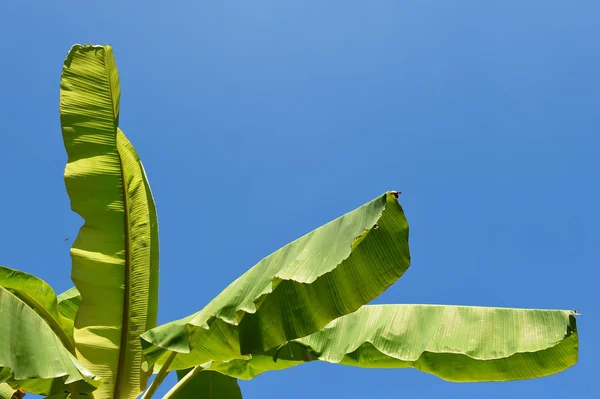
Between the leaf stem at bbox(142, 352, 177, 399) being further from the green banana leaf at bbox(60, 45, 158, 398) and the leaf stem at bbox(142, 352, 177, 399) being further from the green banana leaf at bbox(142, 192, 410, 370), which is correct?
the green banana leaf at bbox(142, 192, 410, 370)

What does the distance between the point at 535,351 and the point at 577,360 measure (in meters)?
0.30

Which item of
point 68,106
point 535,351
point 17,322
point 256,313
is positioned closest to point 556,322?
point 535,351

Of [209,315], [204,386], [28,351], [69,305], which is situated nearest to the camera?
[28,351]

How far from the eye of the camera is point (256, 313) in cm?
233

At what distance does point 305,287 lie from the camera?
2227mm

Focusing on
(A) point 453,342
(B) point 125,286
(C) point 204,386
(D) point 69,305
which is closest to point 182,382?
(C) point 204,386

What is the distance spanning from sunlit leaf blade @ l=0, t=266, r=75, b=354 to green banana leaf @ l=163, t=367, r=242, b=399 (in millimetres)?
665

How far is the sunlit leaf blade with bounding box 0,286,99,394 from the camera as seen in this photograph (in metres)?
2.15

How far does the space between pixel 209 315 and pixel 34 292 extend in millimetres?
1588

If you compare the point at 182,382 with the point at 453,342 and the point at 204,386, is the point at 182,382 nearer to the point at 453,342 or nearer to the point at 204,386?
the point at 204,386

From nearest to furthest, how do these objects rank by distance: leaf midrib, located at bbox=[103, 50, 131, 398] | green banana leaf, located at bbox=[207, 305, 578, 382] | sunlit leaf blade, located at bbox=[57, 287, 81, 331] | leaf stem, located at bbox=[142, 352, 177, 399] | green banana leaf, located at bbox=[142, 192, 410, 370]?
green banana leaf, located at bbox=[142, 192, 410, 370]
green banana leaf, located at bbox=[207, 305, 578, 382]
leaf stem, located at bbox=[142, 352, 177, 399]
leaf midrib, located at bbox=[103, 50, 131, 398]
sunlit leaf blade, located at bbox=[57, 287, 81, 331]

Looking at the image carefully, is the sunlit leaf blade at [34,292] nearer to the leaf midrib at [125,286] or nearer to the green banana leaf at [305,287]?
the leaf midrib at [125,286]

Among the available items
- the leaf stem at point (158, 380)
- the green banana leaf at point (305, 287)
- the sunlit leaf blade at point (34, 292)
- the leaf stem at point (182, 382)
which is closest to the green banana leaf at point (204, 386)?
the leaf stem at point (182, 382)

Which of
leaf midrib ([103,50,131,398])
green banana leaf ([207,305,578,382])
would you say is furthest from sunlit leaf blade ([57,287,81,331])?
green banana leaf ([207,305,578,382])
